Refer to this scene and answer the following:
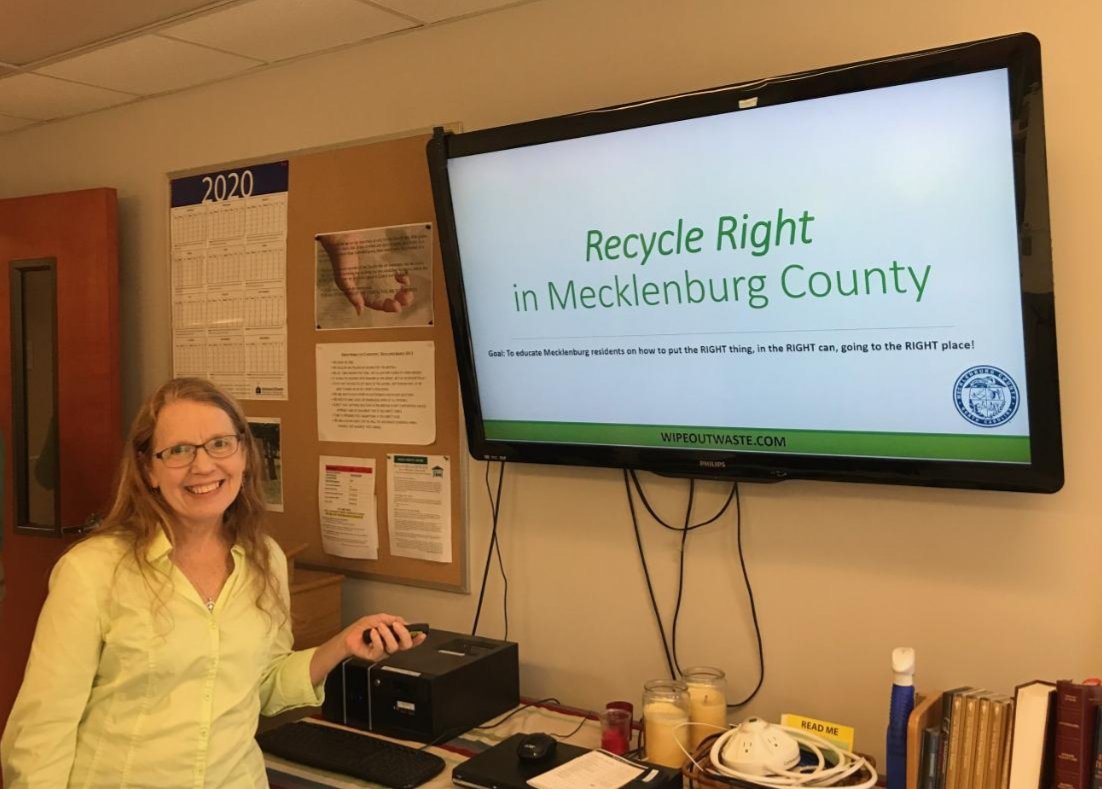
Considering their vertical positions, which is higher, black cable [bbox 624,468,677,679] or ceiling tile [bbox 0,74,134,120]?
ceiling tile [bbox 0,74,134,120]

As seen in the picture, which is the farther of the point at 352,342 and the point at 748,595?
the point at 352,342

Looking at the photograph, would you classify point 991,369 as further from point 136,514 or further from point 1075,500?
point 136,514

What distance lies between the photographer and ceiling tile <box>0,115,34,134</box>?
3.45 m

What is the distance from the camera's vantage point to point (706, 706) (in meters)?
1.97

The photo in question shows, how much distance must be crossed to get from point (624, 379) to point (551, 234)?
13.9 inches

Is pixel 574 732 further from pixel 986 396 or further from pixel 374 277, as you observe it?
pixel 374 277

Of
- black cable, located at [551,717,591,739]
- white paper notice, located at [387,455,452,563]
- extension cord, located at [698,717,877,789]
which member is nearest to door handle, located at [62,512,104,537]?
white paper notice, located at [387,455,452,563]

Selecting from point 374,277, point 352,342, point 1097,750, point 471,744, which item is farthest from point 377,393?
point 1097,750

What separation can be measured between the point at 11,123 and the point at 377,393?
1914mm

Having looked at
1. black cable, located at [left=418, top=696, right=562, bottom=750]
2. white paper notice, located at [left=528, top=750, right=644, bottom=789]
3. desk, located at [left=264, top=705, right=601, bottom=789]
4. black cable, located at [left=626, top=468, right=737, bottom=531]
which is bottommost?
desk, located at [left=264, top=705, right=601, bottom=789]

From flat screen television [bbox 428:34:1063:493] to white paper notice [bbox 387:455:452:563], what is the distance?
28 cm

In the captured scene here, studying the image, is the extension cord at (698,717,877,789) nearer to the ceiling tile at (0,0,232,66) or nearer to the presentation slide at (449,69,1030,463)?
the presentation slide at (449,69,1030,463)

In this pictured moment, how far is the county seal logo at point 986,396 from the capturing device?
167cm

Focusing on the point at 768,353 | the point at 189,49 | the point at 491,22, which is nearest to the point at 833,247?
the point at 768,353
